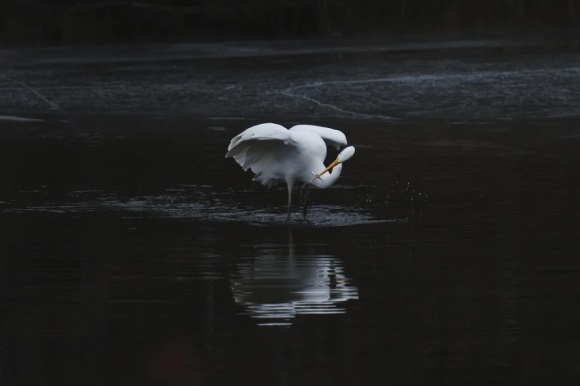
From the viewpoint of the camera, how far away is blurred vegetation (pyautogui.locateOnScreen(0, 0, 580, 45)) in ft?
103

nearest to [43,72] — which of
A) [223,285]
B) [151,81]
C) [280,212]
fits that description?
[151,81]

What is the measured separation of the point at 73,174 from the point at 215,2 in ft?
71.9

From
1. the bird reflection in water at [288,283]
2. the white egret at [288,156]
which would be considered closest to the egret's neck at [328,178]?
the white egret at [288,156]

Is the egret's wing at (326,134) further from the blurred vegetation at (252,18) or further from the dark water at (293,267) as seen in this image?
the blurred vegetation at (252,18)

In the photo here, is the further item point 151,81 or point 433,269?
point 151,81

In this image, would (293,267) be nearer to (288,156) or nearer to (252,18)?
(288,156)

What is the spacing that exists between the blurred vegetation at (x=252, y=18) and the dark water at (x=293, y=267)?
42.7 ft

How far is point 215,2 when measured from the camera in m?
37.8

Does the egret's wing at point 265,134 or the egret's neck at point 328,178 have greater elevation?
the egret's wing at point 265,134

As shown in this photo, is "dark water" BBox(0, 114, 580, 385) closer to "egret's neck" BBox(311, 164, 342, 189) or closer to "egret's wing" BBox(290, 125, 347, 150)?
"egret's neck" BBox(311, 164, 342, 189)

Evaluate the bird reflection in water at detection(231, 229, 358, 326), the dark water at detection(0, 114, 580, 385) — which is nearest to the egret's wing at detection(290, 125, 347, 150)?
the dark water at detection(0, 114, 580, 385)

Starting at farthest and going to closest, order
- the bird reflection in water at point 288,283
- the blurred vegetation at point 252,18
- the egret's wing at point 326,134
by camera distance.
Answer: the blurred vegetation at point 252,18, the egret's wing at point 326,134, the bird reflection in water at point 288,283

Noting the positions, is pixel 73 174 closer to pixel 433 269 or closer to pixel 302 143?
pixel 302 143

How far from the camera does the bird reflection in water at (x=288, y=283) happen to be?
9.74 m
